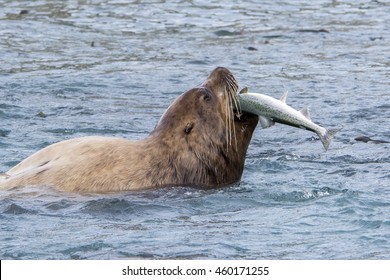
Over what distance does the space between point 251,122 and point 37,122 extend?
3547mm

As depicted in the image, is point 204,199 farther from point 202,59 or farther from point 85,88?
point 202,59

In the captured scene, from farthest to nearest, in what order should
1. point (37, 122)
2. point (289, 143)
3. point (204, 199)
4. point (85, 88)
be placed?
point (85, 88)
point (37, 122)
point (289, 143)
point (204, 199)

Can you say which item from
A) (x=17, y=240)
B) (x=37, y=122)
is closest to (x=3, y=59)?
(x=37, y=122)

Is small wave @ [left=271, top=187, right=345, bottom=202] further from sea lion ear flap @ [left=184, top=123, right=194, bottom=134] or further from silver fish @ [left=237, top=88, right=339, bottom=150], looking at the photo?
sea lion ear flap @ [left=184, top=123, right=194, bottom=134]

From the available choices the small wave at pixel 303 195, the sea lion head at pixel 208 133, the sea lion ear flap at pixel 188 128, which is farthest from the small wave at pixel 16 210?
the small wave at pixel 303 195

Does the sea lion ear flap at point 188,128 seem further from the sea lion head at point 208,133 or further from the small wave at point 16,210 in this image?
the small wave at point 16,210

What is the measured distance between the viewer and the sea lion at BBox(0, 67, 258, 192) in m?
8.90

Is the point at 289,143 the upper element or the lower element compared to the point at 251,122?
lower

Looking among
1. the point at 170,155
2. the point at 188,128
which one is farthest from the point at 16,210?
the point at 188,128

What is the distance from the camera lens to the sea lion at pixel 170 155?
29.2 ft

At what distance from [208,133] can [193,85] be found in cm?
494

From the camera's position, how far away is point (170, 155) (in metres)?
9.02

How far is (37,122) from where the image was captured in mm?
12227

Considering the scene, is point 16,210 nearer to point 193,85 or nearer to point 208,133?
point 208,133
